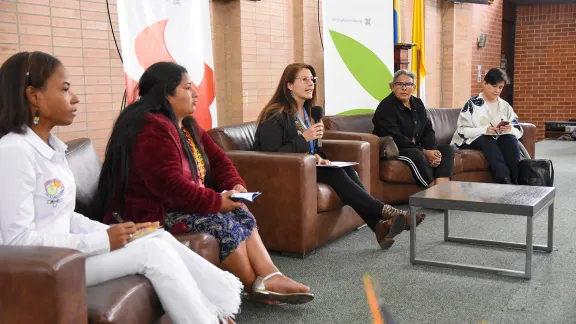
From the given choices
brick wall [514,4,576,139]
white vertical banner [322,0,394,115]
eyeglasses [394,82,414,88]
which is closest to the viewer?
eyeglasses [394,82,414,88]

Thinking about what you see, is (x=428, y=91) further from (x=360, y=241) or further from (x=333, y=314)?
(x=333, y=314)

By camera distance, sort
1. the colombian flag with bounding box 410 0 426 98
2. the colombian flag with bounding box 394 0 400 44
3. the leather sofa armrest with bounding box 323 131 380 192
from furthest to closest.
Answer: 1. the colombian flag with bounding box 410 0 426 98
2. the colombian flag with bounding box 394 0 400 44
3. the leather sofa armrest with bounding box 323 131 380 192

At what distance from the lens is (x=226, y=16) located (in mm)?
4969

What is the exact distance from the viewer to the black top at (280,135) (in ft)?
12.0

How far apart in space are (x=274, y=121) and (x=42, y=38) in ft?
4.63

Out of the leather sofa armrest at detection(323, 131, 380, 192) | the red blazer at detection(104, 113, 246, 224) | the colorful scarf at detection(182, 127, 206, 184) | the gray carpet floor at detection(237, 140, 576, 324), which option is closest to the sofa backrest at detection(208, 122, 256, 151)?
the gray carpet floor at detection(237, 140, 576, 324)

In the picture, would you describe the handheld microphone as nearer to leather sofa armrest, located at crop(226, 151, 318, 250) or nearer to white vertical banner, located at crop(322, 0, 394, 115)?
leather sofa armrest, located at crop(226, 151, 318, 250)

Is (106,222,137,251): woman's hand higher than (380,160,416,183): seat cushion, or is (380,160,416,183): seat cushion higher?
(106,222,137,251): woman's hand

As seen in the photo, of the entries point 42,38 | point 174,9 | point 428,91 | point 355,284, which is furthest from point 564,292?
point 428,91

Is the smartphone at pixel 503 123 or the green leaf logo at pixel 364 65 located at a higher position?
the green leaf logo at pixel 364 65

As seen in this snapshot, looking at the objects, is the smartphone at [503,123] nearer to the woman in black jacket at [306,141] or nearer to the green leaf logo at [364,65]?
the green leaf logo at [364,65]

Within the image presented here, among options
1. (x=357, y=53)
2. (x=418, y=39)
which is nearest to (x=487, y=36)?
(x=418, y=39)

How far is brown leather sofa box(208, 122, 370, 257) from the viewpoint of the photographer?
339 centimetres

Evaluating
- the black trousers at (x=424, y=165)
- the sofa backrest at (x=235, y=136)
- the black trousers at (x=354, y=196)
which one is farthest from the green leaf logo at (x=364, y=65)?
the black trousers at (x=354, y=196)
